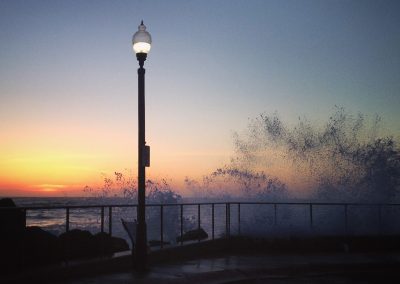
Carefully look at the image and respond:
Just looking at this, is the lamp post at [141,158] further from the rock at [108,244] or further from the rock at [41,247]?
the rock at [41,247]

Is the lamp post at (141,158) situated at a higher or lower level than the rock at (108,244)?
higher

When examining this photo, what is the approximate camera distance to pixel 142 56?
1008 cm

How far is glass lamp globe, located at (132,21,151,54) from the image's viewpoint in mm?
10094

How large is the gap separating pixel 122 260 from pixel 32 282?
2330mm

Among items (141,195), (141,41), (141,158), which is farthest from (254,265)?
(141,41)

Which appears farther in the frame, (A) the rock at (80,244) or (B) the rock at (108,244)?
(A) the rock at (80,244)

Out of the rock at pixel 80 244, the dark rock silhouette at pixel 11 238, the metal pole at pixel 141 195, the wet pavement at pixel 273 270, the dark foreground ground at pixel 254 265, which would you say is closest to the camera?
the dark foreground ground at pixel 254 265

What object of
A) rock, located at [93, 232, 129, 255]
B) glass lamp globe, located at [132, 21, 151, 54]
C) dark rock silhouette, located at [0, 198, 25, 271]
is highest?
glass lamp globe, located at [132, 21, 151, 54]

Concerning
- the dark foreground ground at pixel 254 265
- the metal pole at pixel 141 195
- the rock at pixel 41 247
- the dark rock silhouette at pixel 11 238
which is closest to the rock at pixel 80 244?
the rock at pixel 41 247

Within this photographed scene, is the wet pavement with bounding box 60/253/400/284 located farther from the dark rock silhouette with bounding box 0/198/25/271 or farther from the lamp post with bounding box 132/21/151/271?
the dark rock silhouette with bounding box 0/198/25/271

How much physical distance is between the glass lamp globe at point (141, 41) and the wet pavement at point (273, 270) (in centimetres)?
472

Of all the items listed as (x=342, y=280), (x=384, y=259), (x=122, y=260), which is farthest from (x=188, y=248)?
(x=384, y=259)

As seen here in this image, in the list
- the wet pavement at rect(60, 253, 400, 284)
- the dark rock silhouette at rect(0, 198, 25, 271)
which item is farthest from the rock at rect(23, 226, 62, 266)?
the wet pavement at rect(60, 253, 400, 284)

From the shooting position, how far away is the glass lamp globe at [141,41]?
1009 cm
